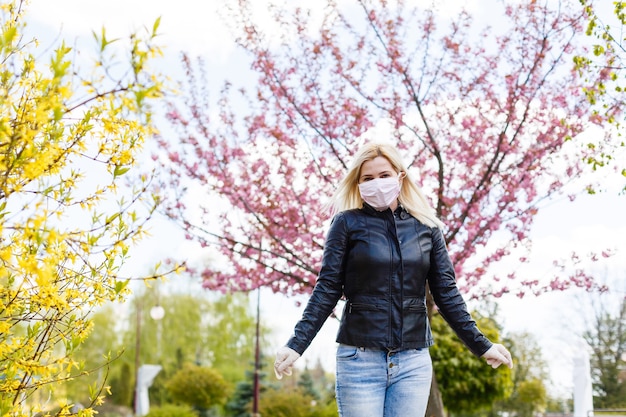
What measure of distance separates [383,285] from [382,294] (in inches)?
1.4

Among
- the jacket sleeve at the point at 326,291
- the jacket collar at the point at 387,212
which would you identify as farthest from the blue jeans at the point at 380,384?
the jacket collar at the point at 387,212

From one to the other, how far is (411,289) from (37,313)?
5.18 ft

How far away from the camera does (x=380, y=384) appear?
9.25 feet

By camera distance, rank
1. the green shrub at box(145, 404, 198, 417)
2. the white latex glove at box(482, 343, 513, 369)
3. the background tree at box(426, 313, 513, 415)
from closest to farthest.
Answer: the white latex glove at box(482, 343, 513, 369) → the background tree at box(426, 313, 513, 415) → the green shrub at box(145, 404, 198, 417)

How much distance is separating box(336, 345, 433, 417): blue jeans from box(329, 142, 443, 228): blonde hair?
0.62 m

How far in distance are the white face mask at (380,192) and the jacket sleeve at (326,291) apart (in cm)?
15

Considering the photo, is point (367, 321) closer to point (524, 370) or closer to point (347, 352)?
point (347, 352)

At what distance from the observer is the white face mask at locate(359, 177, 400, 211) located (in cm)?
309

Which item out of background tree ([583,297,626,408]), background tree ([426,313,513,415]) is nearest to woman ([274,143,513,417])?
background tree ([426,313,513,415])

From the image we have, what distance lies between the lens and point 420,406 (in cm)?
285

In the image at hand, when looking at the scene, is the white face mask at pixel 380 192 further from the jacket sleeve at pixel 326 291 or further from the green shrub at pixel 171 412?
the green shrub at pixel 171 412

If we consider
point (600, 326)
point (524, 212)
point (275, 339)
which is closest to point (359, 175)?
point (524, 212)

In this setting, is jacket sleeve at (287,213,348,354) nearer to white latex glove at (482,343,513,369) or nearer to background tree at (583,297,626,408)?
white latex glove at (482,343,513,369)

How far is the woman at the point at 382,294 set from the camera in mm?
2826
